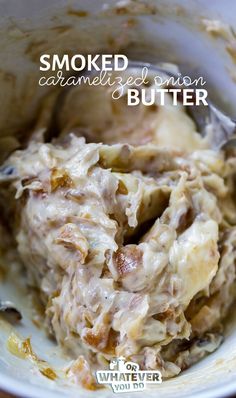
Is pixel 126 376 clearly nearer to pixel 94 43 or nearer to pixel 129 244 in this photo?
pixel 129 244

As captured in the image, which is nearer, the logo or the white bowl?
the logo

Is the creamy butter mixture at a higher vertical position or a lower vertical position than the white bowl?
lower

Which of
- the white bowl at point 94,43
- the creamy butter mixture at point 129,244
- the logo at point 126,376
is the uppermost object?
the white bowl at point 94,43

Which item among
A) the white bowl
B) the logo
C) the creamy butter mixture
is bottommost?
the logo

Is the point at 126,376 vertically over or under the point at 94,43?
under

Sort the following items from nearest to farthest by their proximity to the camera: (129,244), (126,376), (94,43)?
(126,376), (129,244), (94,43)

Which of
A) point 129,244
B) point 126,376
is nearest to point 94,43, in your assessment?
point 129,244

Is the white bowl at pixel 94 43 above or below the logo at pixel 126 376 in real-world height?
above
